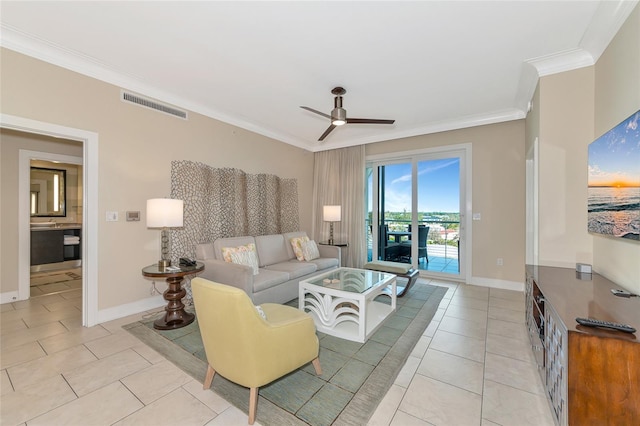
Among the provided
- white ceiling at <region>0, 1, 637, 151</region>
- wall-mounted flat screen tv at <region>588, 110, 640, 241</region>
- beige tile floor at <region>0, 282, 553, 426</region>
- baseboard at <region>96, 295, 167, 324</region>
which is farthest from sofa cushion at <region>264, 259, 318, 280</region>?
wall-mounted flat screen tv at <region>588, 110, 640, 241</region>

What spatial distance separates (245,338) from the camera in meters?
1.56

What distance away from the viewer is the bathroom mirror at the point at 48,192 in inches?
208

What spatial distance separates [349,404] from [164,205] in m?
2.51

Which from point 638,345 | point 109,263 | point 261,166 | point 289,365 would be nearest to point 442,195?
point 261,166

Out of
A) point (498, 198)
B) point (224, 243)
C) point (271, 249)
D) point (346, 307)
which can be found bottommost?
point (346, 307)

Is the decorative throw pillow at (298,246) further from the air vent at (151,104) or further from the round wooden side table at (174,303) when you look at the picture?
the air vent at (151,104)

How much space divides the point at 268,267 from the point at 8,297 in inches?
138

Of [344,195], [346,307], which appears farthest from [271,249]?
[344,195]

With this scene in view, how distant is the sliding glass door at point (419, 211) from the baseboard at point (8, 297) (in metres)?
5.63

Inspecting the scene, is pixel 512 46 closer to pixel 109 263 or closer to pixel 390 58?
pixel 390 58

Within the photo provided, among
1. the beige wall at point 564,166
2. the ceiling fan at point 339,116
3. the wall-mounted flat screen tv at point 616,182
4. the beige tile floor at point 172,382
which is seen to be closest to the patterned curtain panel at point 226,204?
the beige tile floor at point 172,382

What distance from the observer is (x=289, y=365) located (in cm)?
175

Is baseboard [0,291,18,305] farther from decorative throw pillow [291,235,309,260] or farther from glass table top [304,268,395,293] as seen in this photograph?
glass table top [304,268,395,293]

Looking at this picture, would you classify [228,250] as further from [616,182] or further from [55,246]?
[55,246]
